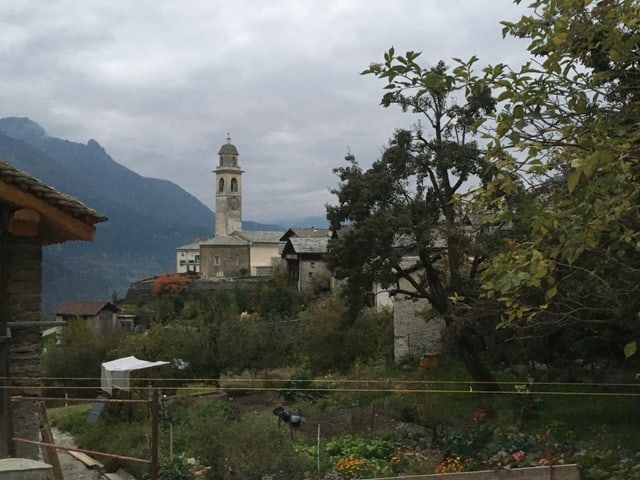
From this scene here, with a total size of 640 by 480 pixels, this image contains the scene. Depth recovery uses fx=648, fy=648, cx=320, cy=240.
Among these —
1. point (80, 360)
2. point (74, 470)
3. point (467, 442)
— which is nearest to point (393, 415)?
point (467, 442)

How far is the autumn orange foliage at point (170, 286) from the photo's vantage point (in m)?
53.5

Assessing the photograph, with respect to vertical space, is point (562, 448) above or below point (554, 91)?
below

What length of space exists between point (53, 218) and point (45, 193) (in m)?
0.31

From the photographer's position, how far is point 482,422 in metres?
13.4

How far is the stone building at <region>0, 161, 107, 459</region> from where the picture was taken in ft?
23.7

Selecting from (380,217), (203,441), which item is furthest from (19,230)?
(380,217)

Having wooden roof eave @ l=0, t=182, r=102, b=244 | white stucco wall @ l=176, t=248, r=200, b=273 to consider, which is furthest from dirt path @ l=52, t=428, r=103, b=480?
white stucco wall @ l=176, t=248, r=200, b=273

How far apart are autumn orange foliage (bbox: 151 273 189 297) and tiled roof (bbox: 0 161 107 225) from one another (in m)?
46.7

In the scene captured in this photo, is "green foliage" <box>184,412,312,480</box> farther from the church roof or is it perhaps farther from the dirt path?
the church roof

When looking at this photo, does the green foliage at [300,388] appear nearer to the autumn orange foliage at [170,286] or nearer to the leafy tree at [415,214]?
the leafy tree at [415,214]

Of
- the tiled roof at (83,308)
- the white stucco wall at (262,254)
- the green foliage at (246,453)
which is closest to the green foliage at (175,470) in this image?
the green foliage at (246,453)

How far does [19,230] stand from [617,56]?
6.37 metres

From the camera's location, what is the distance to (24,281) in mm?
7656

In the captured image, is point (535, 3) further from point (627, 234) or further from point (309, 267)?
point (309, 267)
